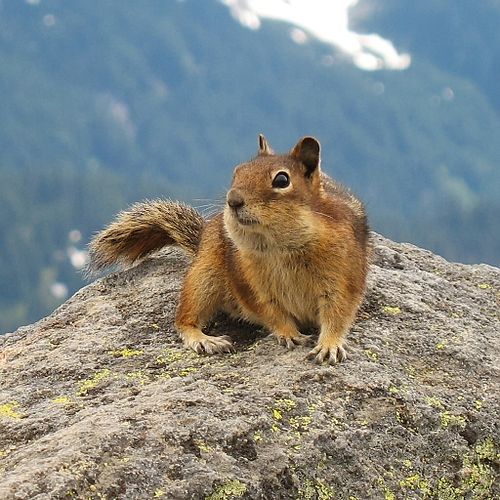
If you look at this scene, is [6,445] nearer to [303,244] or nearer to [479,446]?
[303,244]

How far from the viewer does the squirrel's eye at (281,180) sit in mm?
5082

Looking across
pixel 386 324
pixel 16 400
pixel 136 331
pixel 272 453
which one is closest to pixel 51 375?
pixel 16 400

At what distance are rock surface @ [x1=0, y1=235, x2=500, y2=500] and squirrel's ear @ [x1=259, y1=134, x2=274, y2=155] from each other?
112 cm

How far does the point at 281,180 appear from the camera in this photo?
201 inches

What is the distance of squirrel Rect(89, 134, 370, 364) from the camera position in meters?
5.03

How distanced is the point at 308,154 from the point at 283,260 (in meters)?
0.66

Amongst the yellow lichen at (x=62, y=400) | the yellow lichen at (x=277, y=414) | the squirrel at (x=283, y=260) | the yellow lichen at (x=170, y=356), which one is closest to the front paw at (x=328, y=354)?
the squirrel at (x=283, y=260)

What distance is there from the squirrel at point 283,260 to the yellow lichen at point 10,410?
111cm

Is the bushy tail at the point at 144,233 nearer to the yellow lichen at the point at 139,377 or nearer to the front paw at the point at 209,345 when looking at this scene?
the front paw at the point at 209,345

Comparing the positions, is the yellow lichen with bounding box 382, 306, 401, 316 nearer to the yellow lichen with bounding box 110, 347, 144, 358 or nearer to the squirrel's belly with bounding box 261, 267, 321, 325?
the squirrel's belly with bounding box 261, 267, 321, 325

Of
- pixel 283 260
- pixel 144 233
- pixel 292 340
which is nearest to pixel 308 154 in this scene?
pixel 283 260

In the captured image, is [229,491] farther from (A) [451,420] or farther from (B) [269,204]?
(B) [269,204]

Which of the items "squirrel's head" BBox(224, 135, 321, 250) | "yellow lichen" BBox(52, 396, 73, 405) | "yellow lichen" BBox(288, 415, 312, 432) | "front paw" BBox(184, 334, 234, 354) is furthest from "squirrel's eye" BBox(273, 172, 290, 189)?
"yellow lichen" BBox(52, 396, 73, 405)

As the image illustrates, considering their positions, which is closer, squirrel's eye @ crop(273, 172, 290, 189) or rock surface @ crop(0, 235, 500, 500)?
rock surface @ crop(0, 235, 500, 500)
